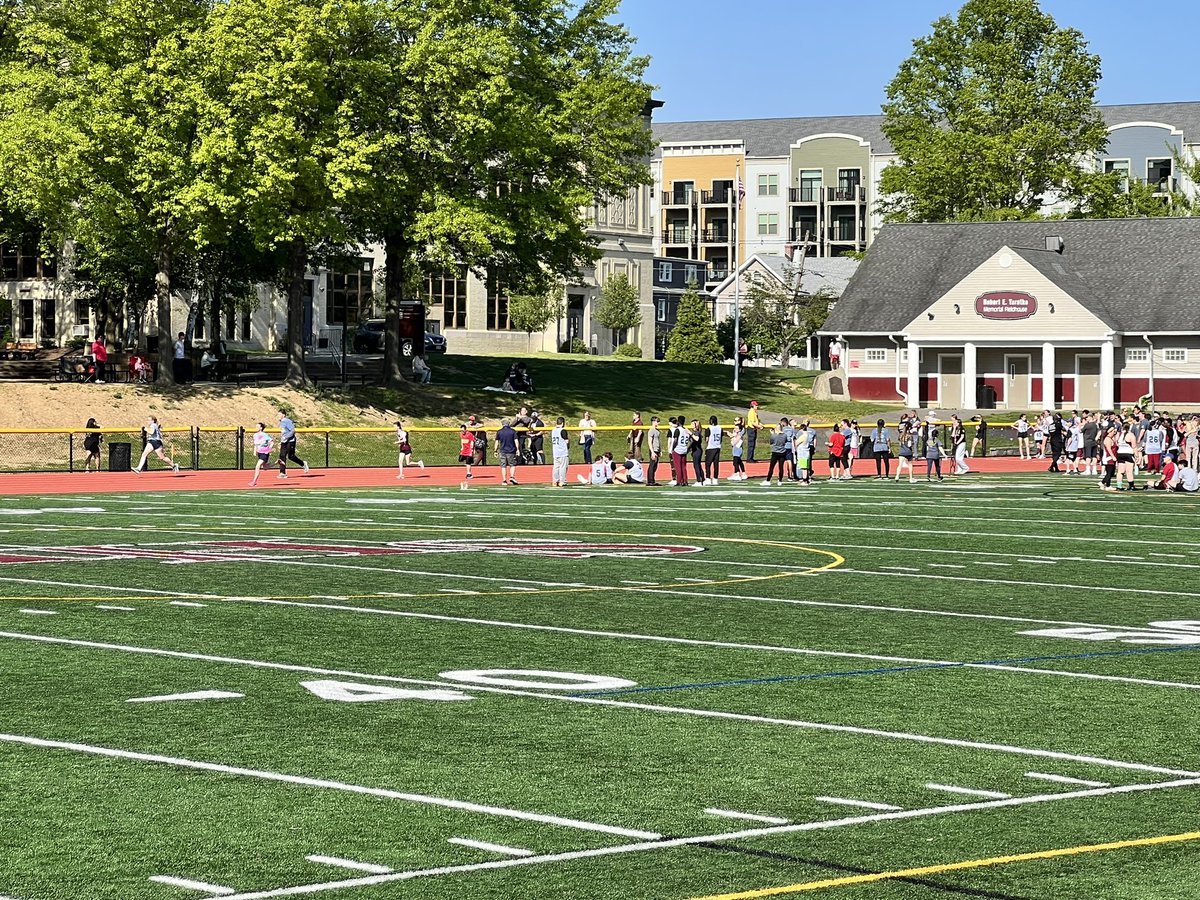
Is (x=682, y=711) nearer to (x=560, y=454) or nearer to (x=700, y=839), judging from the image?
(x=700, y=839)

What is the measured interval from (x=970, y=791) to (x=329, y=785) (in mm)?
3198

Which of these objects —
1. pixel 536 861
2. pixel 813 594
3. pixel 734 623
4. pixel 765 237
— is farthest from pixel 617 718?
pixel 765 237

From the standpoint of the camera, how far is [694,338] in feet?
334

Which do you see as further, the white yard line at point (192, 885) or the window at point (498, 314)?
the window at point (498, 314)

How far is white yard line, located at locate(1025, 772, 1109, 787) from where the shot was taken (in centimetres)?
963

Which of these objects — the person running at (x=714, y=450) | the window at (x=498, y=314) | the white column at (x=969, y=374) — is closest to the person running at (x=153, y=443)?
the person running at (x=714, y=450)

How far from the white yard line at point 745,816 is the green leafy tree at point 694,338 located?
92.5m

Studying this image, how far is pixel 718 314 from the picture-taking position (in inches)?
4867

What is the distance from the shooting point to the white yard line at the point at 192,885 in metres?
7.50

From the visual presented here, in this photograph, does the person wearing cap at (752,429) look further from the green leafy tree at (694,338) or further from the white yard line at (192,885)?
the green leafy tree at (694,338)

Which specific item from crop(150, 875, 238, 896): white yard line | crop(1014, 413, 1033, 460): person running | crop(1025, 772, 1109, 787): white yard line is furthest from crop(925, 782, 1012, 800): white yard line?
crop(1014, 413, 1033, 460): person running

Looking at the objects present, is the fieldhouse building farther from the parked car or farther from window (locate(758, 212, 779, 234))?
window (locate(758, 212, 779, 234))

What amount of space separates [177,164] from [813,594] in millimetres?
37474

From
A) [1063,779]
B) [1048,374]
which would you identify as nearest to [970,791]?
[1063,779]
